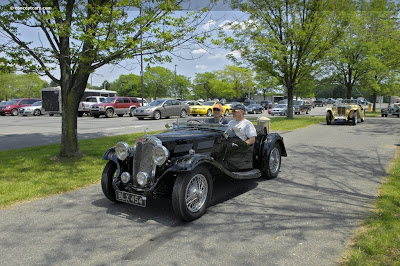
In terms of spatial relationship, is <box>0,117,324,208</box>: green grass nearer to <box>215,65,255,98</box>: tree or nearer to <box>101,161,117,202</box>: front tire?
<box>101,161,117,202</box>: front tire

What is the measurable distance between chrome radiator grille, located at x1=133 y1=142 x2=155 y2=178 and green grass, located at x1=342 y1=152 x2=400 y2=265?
262cm

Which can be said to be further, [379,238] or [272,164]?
[272,164]

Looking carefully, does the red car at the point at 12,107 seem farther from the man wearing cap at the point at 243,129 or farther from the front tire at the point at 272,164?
the front tire at the point at 272,164

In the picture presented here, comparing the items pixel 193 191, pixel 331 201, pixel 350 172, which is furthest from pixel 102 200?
pixel 350 172

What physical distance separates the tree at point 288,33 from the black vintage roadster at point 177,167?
1577 cm

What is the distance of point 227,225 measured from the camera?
4000 mm

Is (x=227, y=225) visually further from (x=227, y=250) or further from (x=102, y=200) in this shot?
(x=102, y=200)

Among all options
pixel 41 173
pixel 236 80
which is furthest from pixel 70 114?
pixel 236 80

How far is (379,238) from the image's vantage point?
346cm

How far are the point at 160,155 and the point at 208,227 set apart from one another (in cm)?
114

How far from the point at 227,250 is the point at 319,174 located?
411 cm

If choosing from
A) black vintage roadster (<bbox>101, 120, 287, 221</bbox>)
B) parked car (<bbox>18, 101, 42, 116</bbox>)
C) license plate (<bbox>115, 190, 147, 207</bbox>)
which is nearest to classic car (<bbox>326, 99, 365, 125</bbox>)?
black vintage roadster (<bbox>101, 120, 287, 221</bbox>)

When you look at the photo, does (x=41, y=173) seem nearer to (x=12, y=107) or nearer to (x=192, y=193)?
(x=192, y=193)

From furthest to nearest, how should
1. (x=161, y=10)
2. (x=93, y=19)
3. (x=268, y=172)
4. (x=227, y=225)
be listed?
(x=161, y=10), (x=93, y=19), (x=268, y=172), (x=227, y=225)
